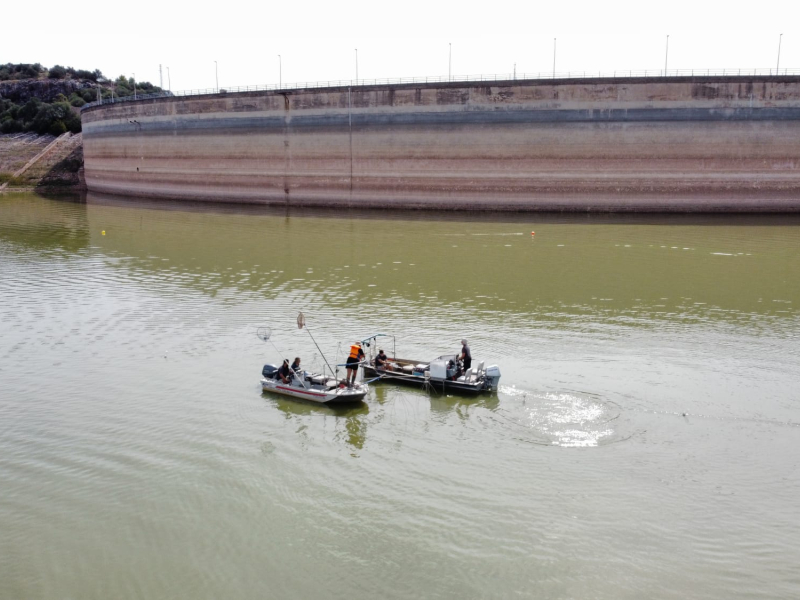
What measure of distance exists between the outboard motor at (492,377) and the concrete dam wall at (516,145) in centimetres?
3166

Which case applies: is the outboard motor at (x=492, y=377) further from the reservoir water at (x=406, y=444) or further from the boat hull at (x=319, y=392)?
the boat hull at (x=319, y=392)

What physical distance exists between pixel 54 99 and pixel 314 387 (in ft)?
306

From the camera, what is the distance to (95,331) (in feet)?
63.0

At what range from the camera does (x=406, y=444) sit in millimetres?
12336

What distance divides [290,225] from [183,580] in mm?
34229

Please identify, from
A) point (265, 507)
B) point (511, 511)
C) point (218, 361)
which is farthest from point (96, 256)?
point (511, 511)

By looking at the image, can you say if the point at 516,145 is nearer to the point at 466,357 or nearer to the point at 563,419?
the point at 466,357

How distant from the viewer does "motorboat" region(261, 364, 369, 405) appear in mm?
13930

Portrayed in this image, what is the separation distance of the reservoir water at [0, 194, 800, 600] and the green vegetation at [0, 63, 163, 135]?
60857mm

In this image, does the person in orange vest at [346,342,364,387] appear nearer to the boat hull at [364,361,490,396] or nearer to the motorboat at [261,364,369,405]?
the motorboat at [261,364,369,405]

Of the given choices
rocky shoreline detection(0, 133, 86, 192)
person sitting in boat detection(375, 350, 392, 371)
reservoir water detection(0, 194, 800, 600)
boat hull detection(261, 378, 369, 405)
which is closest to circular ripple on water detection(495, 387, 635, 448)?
reservoir water detection(0, 194, 800, 600)

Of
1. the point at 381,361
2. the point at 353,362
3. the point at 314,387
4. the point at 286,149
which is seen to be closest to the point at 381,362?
the point at 381,361

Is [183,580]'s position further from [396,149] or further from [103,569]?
[396,149]

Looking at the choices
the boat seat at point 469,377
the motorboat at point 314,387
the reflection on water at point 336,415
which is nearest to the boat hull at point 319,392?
the motorboat at point 314,387
